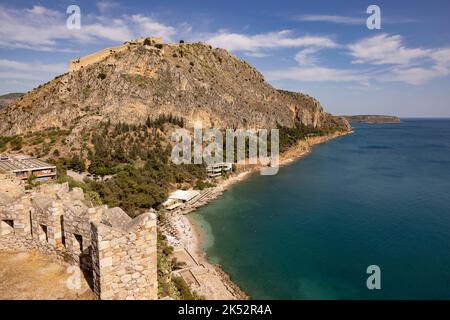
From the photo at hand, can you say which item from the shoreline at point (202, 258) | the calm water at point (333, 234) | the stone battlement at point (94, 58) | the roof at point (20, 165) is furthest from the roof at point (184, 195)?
the stone battlement at point (94, 58)

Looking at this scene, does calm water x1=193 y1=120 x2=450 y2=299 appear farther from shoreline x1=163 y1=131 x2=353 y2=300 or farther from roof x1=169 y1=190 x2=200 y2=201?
roof x1=169 y1=190 x2=200 y2=201

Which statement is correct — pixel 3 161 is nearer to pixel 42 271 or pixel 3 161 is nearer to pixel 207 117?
pixel 42 271

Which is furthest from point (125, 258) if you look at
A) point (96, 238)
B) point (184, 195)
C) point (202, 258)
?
point (184, 195)

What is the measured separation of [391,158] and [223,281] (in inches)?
2865

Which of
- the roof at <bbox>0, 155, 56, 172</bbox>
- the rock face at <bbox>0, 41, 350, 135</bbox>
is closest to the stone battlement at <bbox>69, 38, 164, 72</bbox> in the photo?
the rock face at <bbox>0, 41, 350, 135</bbox>

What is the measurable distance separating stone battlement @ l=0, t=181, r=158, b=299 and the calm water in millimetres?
18209

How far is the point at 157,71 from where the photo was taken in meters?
69.5

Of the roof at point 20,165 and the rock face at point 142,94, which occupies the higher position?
the rock face at point 142,94

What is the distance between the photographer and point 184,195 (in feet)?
145

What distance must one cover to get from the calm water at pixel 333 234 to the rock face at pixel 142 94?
2374cm

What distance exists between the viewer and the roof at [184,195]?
4330cm

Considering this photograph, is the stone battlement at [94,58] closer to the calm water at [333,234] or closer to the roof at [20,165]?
the roof at [20,165]
